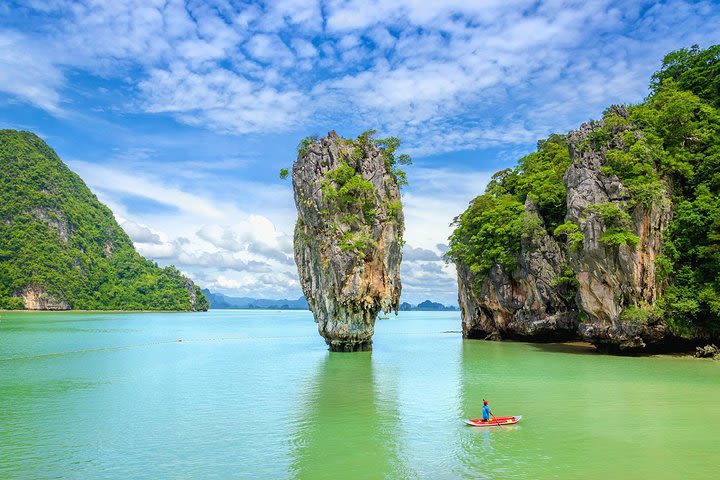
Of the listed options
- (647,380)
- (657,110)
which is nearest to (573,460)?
(647,380)

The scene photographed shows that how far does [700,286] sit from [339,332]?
78.8ft

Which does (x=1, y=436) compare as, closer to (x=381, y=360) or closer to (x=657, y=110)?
(x=381, y=360)

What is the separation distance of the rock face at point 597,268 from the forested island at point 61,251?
118 m

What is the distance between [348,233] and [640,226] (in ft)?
62.8

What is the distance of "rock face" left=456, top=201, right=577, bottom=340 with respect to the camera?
1548 inches

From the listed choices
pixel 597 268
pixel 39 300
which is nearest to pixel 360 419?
pixel 597 268

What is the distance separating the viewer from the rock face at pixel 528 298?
39.3 metres

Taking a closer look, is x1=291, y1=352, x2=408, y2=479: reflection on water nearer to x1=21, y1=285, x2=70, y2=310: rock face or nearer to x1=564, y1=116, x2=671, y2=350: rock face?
x1=564, y1=116, x2=671, y2=350: rock face

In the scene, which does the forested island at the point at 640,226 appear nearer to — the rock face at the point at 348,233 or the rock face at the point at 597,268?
the rock face at the point at 597,268

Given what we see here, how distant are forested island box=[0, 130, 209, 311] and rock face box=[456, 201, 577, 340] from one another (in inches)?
4321

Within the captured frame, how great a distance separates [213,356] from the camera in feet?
129

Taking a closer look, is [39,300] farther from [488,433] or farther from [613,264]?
[488,433]

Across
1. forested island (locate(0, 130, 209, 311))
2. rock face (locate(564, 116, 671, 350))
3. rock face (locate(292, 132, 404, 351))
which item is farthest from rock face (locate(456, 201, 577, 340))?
forested island (locate(0, 130, 209, 311))

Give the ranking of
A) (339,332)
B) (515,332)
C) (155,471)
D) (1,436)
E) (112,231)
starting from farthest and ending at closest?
(112,231) < (515,332) < (339,332) < (1,436) < (155,471)
